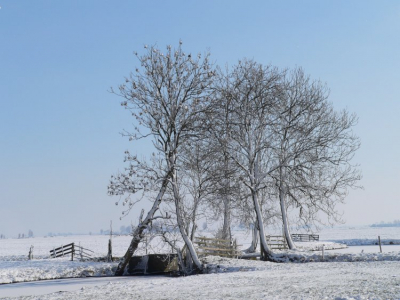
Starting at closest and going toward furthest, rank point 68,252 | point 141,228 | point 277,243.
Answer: point 141,228, point 68,252, point 277,243

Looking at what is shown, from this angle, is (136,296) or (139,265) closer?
(136,296)

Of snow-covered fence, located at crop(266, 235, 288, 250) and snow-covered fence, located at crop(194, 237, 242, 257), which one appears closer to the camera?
snow-covered fence, located at crop(194, 237, 242, 257)

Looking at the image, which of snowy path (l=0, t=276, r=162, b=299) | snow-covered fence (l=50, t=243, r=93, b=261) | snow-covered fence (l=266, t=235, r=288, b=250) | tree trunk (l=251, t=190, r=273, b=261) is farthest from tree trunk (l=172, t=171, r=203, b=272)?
snow-covered fence (l=266, t=235, r=288, b=250)

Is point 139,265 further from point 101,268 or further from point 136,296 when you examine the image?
point 136,296

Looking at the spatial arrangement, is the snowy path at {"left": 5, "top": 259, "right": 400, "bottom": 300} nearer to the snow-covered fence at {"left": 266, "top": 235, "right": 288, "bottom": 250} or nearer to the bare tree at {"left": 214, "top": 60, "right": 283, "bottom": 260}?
the bare tree at {"left": 214, "top": 60, "right": 283, "bottom": 260}

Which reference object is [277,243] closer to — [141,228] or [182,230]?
[141,228]

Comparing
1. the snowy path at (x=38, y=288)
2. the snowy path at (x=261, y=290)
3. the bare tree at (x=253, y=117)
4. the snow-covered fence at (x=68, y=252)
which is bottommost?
the snowy path at (x=38, y=288)

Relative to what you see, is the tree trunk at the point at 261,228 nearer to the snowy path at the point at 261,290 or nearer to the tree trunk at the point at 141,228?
the tree trunk at the point at 141,228

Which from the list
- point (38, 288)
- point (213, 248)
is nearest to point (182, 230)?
point (213, 248)

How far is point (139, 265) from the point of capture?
27266 mm

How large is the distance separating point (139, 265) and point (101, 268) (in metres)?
2.36

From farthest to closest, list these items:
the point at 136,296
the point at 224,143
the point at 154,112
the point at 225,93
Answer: the point at 225,93
the point at 224,143
the point at 154,112
the point at 136,296

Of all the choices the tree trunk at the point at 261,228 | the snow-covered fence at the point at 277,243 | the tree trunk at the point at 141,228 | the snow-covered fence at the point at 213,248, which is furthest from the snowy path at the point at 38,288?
the snow-covered fence at the point at 277,243

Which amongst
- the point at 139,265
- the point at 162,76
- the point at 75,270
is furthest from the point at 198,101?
the point at 75,270
